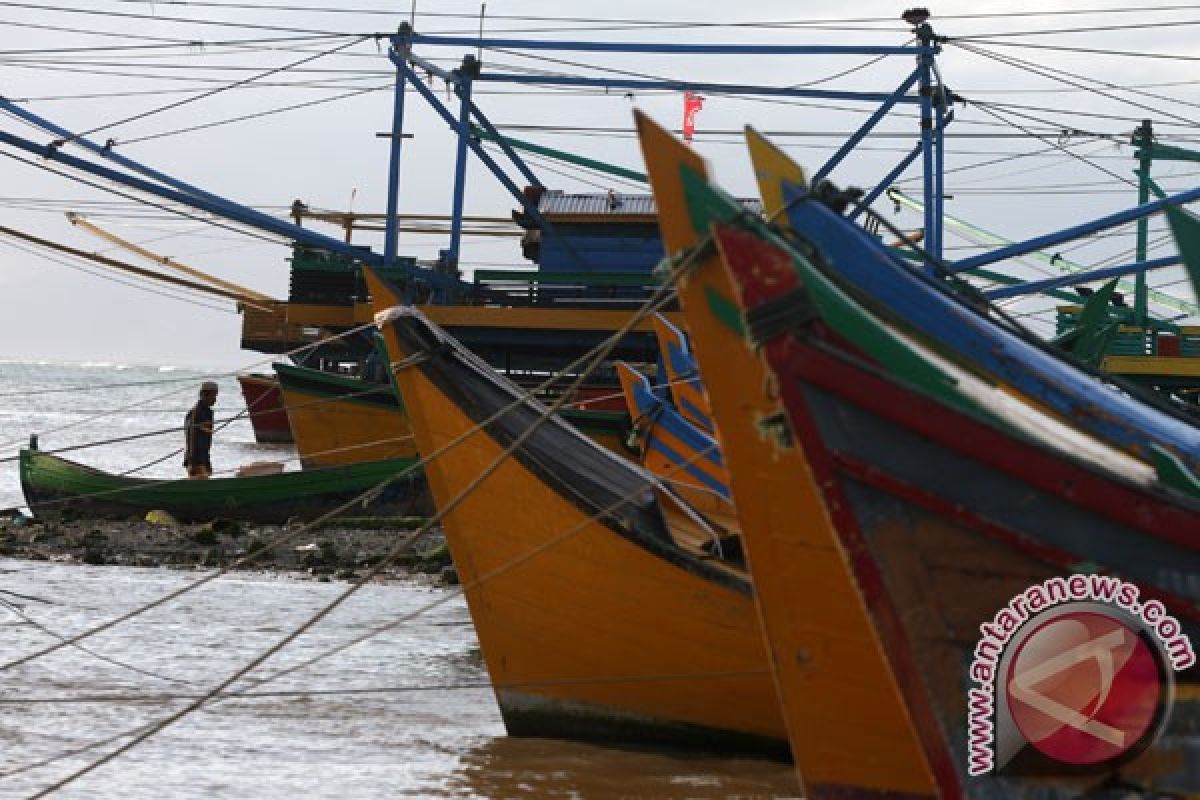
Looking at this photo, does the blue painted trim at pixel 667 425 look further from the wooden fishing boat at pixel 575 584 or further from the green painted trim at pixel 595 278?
the green painted trim at pixel 595 278

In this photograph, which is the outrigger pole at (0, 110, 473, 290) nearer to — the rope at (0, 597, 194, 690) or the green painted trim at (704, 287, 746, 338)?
the rope at (0, 597, 194, 690)

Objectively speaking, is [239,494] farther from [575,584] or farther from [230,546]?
[575,584]

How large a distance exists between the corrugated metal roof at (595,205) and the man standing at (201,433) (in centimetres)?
780

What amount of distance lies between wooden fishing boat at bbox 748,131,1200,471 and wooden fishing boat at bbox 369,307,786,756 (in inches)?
71.0

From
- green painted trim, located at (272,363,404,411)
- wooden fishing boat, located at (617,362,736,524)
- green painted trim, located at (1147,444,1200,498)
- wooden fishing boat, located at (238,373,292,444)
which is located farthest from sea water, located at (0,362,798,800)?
wooden fishing boat, located at (238,373,292,444)

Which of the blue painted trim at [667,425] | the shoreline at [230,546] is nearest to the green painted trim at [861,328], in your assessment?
the blue painted trim at [667,425]

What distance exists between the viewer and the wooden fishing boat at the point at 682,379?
15.6m

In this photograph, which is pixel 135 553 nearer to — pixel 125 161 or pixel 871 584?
pixel 125 161

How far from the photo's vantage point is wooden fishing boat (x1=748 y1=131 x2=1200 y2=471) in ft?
23.6

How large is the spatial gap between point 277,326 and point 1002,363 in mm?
35430

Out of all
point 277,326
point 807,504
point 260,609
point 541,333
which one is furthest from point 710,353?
point 277,326

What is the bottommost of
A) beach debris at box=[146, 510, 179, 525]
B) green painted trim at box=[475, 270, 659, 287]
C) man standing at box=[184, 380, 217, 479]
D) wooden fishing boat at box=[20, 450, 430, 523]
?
beach debris at box=[146, 510, 179, 525]

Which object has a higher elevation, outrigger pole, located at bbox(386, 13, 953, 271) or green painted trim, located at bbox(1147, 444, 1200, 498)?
outrigger pole, located at bbox(386, 13, 953, 271)

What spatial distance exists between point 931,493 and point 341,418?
20.8m
